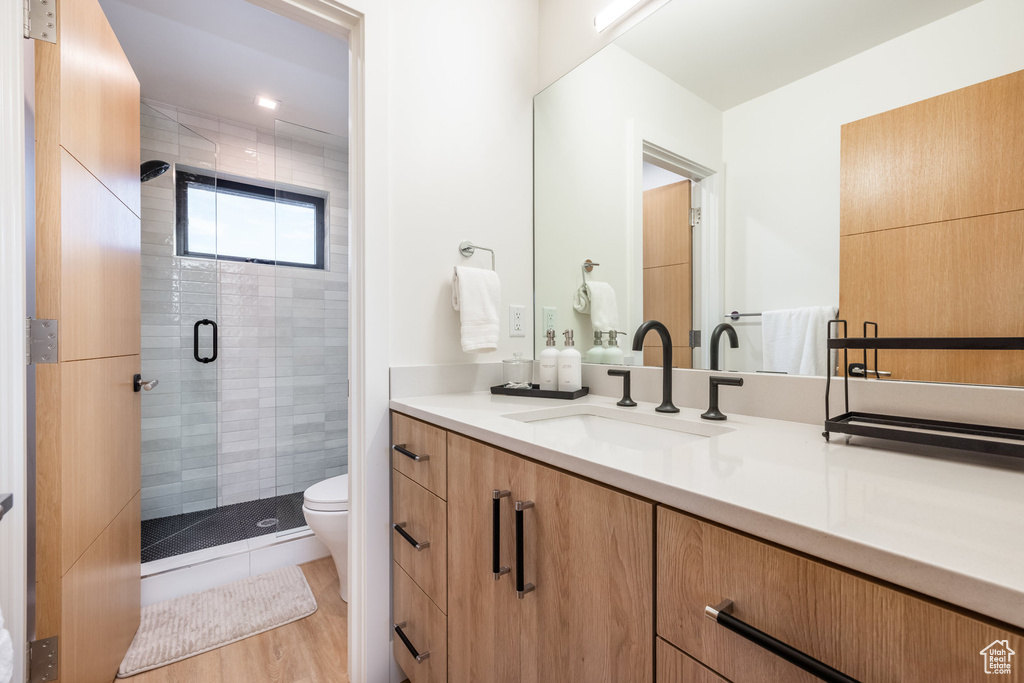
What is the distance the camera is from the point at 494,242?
158 centimetres

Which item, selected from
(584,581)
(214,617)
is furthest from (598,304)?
(214,617)

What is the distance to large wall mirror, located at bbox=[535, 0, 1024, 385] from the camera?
Result: 74 cm

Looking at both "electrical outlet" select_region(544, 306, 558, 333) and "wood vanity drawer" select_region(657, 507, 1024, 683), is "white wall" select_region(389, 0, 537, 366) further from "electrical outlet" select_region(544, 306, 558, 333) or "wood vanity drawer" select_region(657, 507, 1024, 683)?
"wood vanity drawer" select_region(657, 507, 1024, 683)

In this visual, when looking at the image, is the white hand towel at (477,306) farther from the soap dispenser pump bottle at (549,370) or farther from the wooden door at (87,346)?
the wooden door at (87,346)

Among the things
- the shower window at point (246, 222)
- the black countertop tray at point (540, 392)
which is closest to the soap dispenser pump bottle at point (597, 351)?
the black countertop tray at point (540, 392)

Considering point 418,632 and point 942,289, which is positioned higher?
point 942,289

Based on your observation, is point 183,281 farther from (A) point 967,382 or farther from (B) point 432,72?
(A) point 967,382

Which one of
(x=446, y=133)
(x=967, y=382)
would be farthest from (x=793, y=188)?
(x=446, y=133)

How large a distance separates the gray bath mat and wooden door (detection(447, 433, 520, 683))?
A: 1.05 meters

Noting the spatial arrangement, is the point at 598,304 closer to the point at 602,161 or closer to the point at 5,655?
the point at 602,161

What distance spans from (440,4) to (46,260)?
1.32m

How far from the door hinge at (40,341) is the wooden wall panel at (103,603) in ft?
1.74

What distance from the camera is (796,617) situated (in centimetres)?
43

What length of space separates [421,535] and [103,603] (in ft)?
3.25
